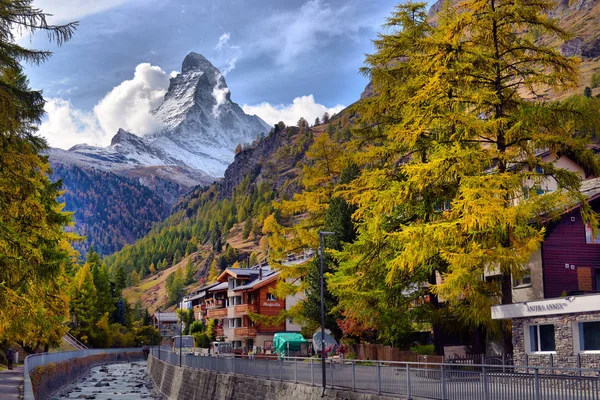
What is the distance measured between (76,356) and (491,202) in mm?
60799

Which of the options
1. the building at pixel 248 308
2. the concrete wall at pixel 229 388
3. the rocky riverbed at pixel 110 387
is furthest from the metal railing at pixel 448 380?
the building at pixel 248 308

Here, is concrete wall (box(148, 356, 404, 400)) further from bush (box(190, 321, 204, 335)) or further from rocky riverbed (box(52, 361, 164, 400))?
bush (box(190, 321, 204, 335))

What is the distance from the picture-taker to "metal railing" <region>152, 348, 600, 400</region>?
1717cm

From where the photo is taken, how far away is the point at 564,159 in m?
43.5

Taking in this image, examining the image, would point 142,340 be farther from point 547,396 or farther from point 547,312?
point 547,396

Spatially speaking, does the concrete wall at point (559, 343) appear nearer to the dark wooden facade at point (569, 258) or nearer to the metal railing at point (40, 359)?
the dark wooden facade at point (569, 258)

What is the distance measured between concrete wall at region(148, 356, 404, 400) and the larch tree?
597cm

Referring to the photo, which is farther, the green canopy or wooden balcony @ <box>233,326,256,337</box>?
wooden balcony @ <box>233,326,256,337</box>

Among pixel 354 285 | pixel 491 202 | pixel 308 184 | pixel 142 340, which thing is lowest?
pixel 142 340

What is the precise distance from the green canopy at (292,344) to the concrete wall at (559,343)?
31.3 metres

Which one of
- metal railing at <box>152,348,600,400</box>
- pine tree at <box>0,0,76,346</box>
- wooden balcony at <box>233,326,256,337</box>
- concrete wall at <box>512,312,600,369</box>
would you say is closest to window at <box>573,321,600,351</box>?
concrete wall at <box>512,312,600,369</box>

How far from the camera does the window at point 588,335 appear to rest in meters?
27.3

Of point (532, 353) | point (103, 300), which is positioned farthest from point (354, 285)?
point (103, 300)

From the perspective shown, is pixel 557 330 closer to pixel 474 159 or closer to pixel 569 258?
pixel 569 258
